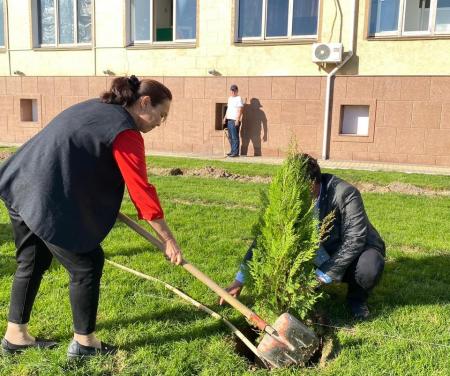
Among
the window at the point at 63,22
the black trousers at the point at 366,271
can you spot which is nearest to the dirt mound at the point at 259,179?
the black trousers at the point at 366,271

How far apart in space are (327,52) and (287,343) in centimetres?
1064

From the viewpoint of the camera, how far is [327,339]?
135 inches

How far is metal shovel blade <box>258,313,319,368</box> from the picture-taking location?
307 cm

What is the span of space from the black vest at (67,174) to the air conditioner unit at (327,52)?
10.6 metres

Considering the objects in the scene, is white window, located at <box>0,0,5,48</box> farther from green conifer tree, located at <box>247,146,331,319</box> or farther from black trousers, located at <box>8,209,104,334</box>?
green conifer tree, located at <box>247,146,331,319</box>

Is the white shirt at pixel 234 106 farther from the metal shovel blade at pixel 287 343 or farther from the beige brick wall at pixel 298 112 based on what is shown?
the metal shovel blade at pixel 287 343

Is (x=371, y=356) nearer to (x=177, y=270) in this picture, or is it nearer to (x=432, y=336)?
(x=432, y=336)

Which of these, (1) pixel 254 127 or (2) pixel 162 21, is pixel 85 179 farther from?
(2) pixel 162 21

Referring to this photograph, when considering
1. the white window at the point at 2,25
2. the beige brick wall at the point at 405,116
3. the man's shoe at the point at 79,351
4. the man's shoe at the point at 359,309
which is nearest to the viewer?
the man's shoe at the point at 79,351

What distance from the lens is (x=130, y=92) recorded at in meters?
2.79

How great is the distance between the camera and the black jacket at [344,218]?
353 centimetres

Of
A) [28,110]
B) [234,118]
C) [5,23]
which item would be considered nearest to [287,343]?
[234,118]

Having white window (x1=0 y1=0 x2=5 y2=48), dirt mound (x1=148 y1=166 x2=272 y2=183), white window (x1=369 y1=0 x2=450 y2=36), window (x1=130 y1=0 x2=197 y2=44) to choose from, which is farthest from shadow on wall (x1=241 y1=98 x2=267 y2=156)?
white window (x1=0 y1=0 x2=5 y2=48)

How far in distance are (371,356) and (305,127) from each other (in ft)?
35.0
